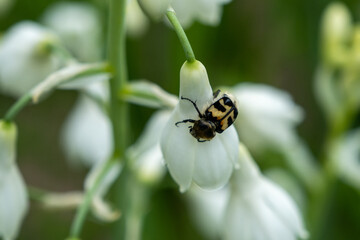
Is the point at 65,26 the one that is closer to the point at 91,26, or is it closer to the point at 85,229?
the point at 91,26

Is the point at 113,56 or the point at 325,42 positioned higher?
the point at 113,56

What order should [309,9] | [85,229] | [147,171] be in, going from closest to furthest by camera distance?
1. [147,171]
2. [309,9]
3. [85,229]

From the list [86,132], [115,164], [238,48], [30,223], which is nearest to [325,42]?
[238,48]

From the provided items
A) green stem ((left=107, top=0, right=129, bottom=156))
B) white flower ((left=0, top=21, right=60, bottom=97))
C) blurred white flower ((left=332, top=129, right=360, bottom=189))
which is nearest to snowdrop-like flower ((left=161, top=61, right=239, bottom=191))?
green stem ((left=107, top=0, right=129, bottom=156))

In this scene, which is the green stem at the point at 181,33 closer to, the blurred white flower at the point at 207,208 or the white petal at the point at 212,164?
the white petal at the point at 212,164

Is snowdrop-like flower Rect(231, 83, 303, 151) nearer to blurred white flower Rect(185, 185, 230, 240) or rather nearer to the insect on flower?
blurred white flower Rect(185, 185, 230, 240)

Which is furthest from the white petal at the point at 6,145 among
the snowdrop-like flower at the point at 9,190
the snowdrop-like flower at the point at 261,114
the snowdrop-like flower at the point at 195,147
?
the snowdrop-like flower at the point at 261,114
